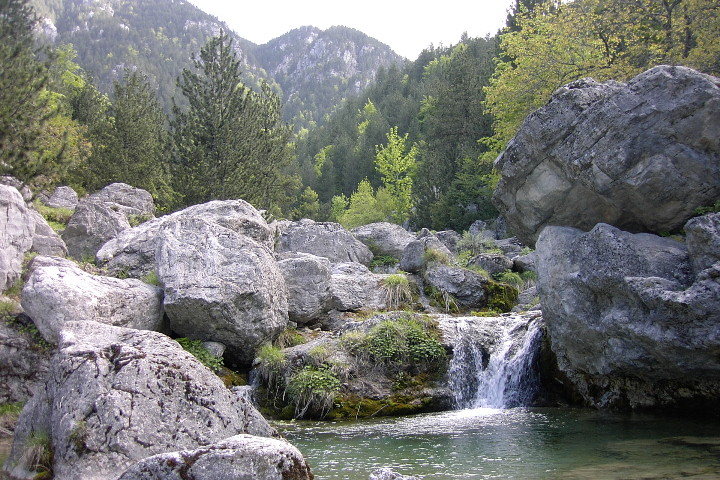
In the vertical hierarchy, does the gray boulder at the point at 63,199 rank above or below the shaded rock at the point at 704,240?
above

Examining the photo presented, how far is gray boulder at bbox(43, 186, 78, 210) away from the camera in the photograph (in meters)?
28.5

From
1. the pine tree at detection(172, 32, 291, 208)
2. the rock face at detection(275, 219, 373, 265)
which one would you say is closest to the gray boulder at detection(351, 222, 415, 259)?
the rock face at detection(275, 219, 373, 265)

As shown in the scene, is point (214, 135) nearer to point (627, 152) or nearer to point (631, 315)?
point (627, 152)

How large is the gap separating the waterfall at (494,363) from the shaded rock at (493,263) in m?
6.88

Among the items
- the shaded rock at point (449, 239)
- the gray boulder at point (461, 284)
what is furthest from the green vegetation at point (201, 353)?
the shaded rock at point (449, 239)

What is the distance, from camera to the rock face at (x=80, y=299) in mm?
10984

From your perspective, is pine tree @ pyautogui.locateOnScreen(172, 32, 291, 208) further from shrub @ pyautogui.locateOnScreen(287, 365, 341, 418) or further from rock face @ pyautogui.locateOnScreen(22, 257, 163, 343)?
shrub @ pyautogui.locateOnScreen(287, 365, 341, 418)

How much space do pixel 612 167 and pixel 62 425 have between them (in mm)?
10470

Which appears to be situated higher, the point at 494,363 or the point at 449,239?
the point at 449,239

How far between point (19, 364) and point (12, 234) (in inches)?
134

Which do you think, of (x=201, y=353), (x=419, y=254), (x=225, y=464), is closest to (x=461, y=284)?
(x=419, y=254)

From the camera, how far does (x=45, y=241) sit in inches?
609

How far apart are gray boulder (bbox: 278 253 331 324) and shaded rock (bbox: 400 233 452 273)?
5.98 metres

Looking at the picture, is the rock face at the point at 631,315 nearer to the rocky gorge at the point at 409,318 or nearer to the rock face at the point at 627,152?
the rocky gorge at the point at 409,318
